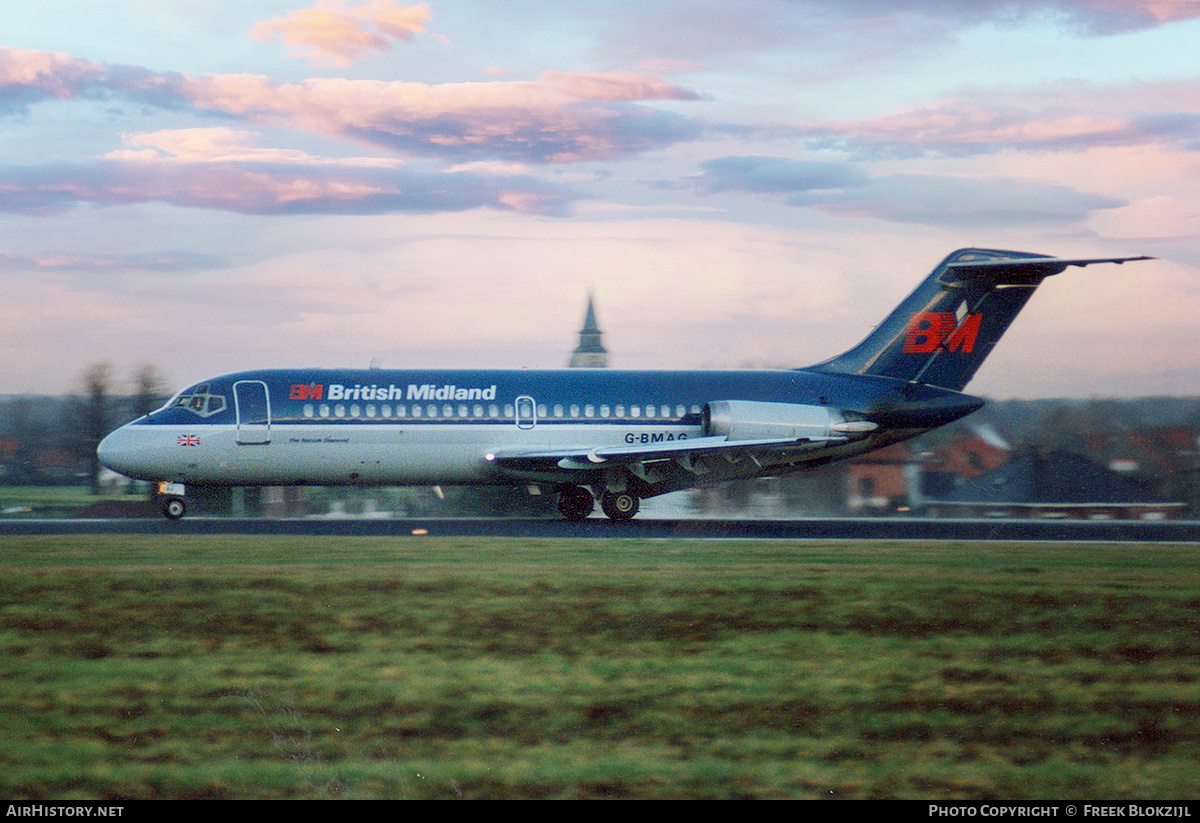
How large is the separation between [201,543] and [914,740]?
1537cm

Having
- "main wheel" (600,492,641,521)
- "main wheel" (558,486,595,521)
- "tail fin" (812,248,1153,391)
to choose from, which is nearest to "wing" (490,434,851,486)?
"main wheel" (600,492,641,521)

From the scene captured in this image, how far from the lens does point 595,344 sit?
130875 mm

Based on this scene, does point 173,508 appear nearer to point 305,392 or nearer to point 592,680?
point 305,392

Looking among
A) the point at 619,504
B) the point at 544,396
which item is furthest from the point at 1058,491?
the point at 544,396

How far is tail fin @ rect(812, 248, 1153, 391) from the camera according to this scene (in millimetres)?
31500

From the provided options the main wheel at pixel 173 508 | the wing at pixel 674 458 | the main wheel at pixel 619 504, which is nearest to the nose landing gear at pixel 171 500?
the main wheel at pixel 173 508

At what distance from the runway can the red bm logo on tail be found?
4.81 meters

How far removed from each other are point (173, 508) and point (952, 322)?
21.2m

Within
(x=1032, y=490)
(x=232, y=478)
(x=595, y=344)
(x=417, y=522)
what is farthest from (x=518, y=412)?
(x=595, y=344)

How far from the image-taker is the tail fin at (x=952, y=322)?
103ft

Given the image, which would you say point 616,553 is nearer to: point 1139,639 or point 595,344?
point 1139,639

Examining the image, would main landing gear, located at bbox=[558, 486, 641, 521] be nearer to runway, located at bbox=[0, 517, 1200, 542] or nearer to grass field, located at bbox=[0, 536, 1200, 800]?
runway, located at bbox=[0, 517, 1200, 542]

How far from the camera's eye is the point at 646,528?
27141 millimetres
